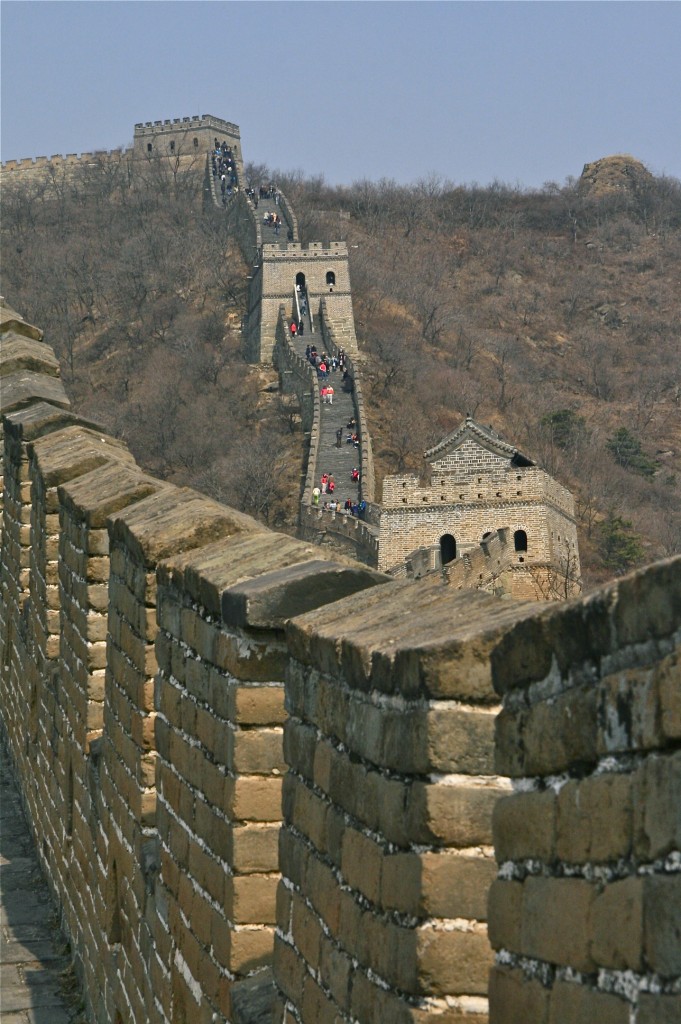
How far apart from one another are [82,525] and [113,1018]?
6.48 feet

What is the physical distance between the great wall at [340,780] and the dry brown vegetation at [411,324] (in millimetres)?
50020

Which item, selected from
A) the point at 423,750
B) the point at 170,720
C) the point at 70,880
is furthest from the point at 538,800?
the point at 70,880

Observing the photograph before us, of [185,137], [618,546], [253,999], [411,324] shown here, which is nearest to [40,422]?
[253,999]

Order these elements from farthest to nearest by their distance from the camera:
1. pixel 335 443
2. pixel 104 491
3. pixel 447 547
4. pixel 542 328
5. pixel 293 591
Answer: pixel 542 328 → pixel 335 443 → pixel 447 547 → pixel 104 491 → pixel 293 591

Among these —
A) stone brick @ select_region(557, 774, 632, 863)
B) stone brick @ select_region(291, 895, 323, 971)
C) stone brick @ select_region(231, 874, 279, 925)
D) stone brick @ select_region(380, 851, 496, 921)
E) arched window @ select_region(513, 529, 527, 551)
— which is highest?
stone brick @ select_region(557, 774, 632, 863)

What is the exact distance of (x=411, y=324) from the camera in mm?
82000

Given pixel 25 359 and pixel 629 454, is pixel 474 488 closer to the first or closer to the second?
pixel 629 454

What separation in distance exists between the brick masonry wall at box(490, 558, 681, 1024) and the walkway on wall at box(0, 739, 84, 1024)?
458 cm

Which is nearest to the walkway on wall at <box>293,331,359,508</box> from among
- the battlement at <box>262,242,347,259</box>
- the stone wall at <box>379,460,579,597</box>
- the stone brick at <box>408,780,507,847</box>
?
the stone wall at <box>379,460,579,597</box>

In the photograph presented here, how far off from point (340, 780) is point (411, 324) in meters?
79.3

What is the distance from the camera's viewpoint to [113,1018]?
6.11 metres

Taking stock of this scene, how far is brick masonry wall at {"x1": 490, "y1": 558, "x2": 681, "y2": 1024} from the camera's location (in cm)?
198

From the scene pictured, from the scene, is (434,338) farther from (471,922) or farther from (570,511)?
(471,922)

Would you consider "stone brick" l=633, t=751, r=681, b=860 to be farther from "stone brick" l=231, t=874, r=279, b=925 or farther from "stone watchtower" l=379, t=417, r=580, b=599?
"stone watchtower" l=379, t=417, r=580, b=599
